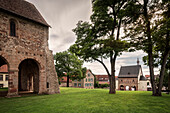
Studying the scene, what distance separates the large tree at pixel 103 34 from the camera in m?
13.8

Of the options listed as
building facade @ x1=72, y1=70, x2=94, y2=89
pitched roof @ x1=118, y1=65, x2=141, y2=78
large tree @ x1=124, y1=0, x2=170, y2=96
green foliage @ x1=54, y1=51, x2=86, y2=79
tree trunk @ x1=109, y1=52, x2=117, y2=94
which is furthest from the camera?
building facade @ x1=72, y1=70, x2=94, y2=89

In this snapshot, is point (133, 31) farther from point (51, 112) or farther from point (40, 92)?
point (40, 92)

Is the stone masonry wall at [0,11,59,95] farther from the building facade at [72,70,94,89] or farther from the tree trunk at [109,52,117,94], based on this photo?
the building facade at [72,70,94,89]

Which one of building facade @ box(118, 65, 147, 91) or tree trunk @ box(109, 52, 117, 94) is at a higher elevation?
tree trunk @ box(109, 52, 117, 94)

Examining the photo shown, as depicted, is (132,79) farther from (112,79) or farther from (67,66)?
(112,79)

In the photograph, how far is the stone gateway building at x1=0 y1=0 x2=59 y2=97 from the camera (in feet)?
39.8

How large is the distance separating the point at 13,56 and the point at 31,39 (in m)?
3.18

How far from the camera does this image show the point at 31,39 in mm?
14555

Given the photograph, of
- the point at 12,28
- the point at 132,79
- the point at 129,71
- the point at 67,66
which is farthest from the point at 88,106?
the point at 129,71

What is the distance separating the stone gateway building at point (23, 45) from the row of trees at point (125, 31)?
4439mm

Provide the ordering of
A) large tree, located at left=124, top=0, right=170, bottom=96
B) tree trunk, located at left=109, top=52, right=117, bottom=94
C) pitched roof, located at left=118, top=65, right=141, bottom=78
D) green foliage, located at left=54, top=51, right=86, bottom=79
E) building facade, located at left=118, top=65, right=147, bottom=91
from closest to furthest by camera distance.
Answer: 1. large tree, located at left=124, top=0, right=170, bottom=96
2. tree trunk, located at left=109, top=52, right=117, bottom=94
3. green foliage, located at left=54, top=51, right=86, bottom=79
4. building facade, located at left=118, top=65, right=147, bottom=91
5. pitched roof, located at left=118, top=65, right=141, bottom=78

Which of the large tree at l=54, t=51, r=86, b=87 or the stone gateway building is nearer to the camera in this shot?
the stone gateway building

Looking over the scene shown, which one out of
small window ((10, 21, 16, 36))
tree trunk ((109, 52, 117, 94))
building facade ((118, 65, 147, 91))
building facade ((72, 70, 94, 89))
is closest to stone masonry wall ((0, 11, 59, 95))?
small window ((10, 21, 16, 36))

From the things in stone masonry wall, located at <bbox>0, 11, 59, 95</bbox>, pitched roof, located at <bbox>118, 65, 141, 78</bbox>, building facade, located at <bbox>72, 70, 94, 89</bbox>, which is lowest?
building facade, located at <bbox>72, 70, 94, 89</bbox>
